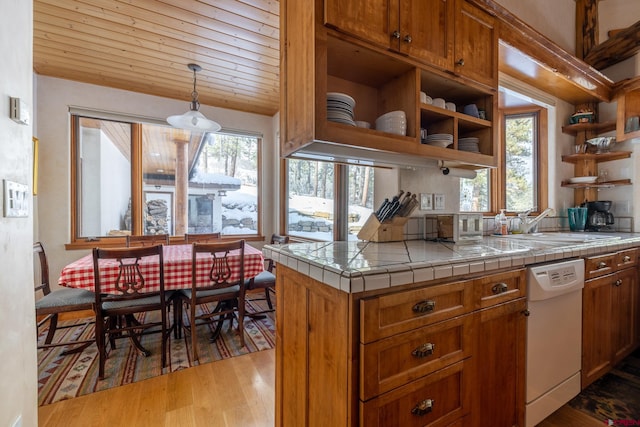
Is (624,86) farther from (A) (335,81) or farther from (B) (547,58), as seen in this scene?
(A) (335,81)

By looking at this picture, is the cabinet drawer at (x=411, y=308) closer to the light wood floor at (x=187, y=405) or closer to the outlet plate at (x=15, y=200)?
the light wood floor at (x=187, y=405)

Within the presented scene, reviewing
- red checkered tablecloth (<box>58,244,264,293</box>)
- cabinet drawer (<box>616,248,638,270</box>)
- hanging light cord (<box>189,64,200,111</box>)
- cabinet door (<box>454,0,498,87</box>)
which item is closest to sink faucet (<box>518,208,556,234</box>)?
cabinet drawer (<box>616,248,638,270</box>)

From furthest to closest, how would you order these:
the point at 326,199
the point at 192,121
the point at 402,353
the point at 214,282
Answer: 1. the point at 326,199
2. the point at 192,121
3. the point at 214,282
4. the point at 402,353

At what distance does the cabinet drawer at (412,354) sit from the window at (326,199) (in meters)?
1.31

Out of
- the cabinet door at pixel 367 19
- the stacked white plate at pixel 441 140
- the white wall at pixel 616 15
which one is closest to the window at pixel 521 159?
the white wall at pixel 616 15

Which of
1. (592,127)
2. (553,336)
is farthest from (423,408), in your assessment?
(592,127)

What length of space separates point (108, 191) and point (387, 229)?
3526mm

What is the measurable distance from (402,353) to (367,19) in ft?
4.49

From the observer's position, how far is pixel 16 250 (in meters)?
1.03

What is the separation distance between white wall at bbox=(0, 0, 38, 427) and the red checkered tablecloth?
3.06 ft

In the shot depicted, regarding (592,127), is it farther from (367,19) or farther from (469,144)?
(367,19)

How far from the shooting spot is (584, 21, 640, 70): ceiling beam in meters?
2.41

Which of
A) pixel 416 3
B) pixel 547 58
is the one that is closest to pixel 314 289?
pixel 416 3

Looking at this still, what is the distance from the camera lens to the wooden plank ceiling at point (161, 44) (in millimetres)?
2096
